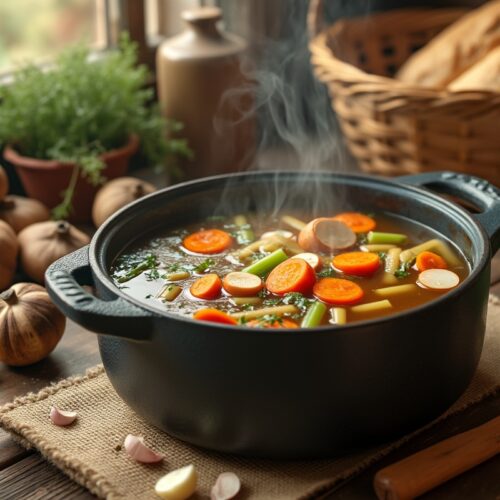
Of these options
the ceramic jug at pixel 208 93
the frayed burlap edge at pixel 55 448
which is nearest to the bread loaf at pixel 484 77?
the ceramic jug at pixel 208 93

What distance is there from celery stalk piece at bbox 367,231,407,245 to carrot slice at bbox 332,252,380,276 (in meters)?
0.09

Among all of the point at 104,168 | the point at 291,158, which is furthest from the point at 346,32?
the point at 104,168

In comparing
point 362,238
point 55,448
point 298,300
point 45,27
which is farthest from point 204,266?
point 45,27

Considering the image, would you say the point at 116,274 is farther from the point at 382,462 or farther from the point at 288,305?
the point at 382,462

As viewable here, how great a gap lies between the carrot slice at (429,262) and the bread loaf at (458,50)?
42.2 inches

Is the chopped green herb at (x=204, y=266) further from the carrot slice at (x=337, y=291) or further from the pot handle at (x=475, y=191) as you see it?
the pot handle at (x=475, y=191)

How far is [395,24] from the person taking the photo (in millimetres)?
3057

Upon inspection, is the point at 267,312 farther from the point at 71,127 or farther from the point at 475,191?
the point at 71,127

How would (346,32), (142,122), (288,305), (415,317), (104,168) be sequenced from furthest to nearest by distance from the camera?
(346,32), (142,122), (104,168), (288,305), (415,317)

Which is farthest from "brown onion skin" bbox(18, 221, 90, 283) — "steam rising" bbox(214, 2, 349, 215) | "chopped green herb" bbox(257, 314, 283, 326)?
"steam rising" bbox(214, 2, 349, 215)

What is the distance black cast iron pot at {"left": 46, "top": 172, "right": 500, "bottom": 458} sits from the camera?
1.33m

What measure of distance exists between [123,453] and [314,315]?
410 millimetres

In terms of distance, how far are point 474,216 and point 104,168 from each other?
3.89ft

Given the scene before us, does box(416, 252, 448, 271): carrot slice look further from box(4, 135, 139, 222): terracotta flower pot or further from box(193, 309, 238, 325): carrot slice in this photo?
box(4, 135, 139, 222): terracotta flower pot
